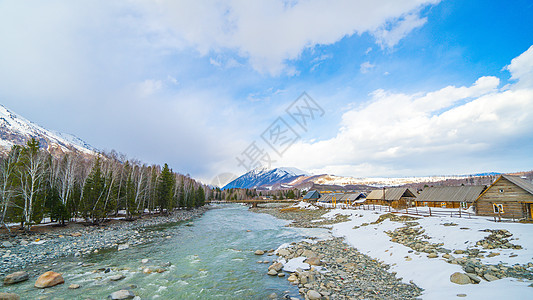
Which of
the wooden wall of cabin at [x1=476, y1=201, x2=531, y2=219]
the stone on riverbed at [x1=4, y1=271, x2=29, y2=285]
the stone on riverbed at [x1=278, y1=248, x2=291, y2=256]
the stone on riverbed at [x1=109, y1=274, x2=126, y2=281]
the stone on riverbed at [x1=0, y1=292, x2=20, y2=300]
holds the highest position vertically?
the wooden wall of cabin at [x1=476, y1=201, x2=531, y2=219]

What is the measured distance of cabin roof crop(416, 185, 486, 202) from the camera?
112 ft

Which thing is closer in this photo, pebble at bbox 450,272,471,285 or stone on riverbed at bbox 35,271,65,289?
pebble at bbox 450,272,471,285

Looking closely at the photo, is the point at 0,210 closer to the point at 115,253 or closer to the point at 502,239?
the point at 115,253

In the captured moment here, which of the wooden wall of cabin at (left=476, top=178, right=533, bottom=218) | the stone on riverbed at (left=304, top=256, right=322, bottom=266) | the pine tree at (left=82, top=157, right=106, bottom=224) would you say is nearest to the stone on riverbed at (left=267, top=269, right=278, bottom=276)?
the stone on riverbed at (left=304, top=256, right=322, bottom=266)

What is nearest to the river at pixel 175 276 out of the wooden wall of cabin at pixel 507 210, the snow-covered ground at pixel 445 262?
the snow-covered ground at pixel 445 262

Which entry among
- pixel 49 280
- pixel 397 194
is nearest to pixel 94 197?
pixel 49 280

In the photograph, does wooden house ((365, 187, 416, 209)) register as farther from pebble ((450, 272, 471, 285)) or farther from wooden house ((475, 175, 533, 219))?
pebble ((450, 272, 471, 285))

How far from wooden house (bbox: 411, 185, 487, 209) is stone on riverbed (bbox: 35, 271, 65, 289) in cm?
4632

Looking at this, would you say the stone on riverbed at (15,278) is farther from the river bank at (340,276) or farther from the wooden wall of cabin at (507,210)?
the wooden wall of cabin at (507,210)

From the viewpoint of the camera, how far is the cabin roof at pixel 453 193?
34269 mm

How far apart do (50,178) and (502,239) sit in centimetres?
5352

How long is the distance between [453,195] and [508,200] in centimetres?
1296

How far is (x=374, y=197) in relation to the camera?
187 ft

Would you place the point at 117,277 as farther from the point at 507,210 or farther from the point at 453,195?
the point at 453,195
